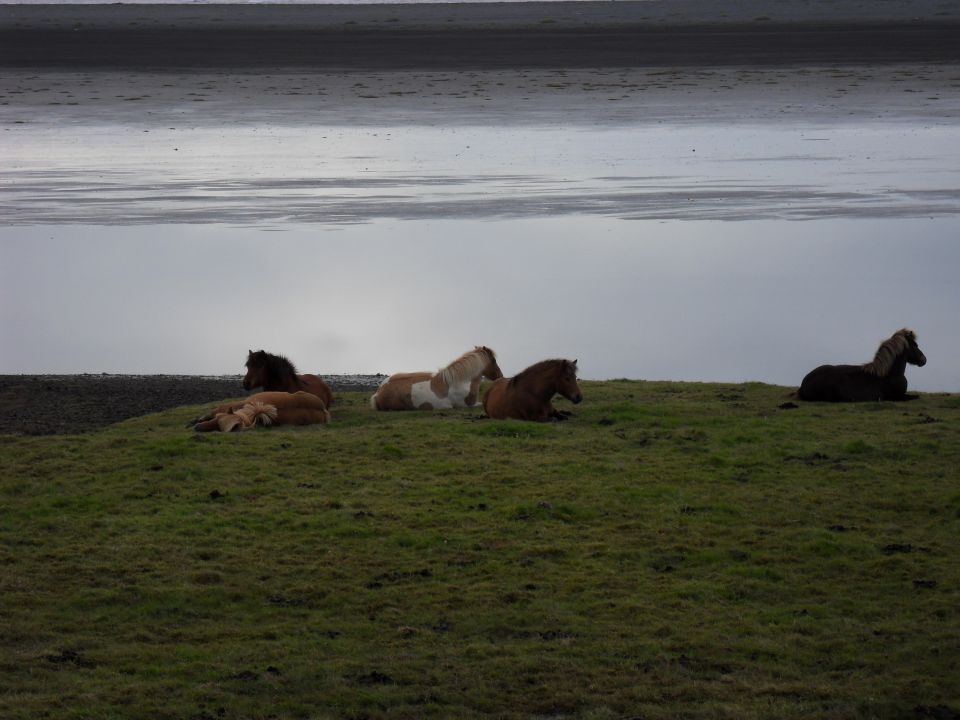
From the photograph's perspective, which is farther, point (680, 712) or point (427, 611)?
point (427, 611)

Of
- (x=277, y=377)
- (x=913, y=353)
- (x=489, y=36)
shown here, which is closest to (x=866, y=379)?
(x=913, y=353)

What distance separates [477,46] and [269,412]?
5262 cm

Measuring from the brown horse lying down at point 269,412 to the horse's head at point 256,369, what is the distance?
0.64m

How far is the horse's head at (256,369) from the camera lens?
13.8 meters

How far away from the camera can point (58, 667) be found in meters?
7.34

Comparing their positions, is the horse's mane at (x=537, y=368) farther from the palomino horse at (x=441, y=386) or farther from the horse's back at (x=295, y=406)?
the horse's back at (x=295, y=406)

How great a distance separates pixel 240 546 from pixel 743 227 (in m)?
15.0

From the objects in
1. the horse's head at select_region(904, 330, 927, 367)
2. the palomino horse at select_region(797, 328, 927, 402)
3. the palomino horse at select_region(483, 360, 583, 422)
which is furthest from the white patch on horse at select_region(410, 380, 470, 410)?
the horse's head at select_region(904, 330, 927, 367)

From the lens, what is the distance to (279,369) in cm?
1383

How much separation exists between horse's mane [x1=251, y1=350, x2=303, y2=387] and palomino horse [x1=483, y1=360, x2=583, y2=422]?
6.72 ft

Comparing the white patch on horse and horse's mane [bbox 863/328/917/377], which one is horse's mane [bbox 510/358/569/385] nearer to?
the white patch on horse

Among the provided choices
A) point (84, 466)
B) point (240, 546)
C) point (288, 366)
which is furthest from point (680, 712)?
point (288, 366)

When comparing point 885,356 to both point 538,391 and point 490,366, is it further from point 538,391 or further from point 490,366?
point 490,366

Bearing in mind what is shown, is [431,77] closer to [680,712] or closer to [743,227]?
[743,227]
